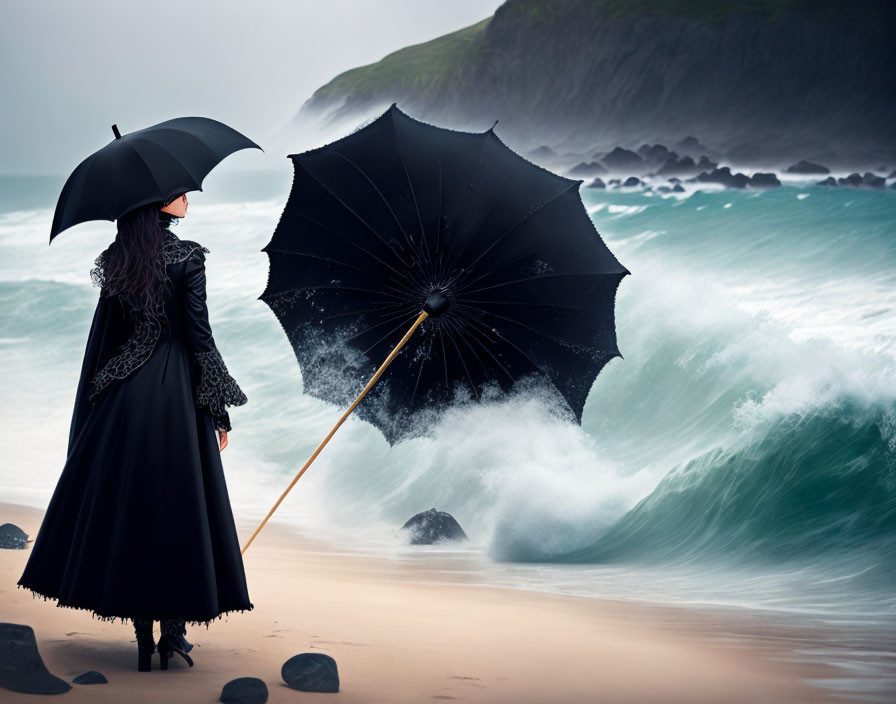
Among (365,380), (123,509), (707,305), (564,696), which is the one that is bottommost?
(564,696)

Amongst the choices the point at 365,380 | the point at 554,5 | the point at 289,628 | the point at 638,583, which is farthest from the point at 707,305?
the point at 554,5

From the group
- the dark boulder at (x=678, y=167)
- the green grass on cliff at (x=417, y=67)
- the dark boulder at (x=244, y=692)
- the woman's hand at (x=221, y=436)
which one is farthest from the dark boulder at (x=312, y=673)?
the dark boulder at (x=678, y=167)

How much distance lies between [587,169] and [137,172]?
53.3 ft

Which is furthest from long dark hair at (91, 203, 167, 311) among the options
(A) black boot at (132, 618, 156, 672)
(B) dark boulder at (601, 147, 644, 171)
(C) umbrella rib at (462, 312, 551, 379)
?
(B) dark boulder at (601, 147, 644, 171)

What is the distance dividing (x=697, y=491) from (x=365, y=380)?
3.46 m

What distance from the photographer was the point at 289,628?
3.45 meters

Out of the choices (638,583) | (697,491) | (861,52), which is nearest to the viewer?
(638,583)

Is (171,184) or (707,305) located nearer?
(171,184)

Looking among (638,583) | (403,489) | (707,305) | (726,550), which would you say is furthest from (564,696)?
(707,305)

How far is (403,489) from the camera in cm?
819

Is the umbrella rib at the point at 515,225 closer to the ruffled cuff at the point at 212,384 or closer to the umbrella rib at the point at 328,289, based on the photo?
the umbrella rib at the point at 328,289

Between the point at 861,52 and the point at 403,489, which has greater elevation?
the point at 861,52

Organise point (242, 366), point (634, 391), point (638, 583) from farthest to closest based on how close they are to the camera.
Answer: point (242, 366), point (634, 391), point (638, 583)

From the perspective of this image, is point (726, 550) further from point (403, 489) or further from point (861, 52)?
point (861, 52)
